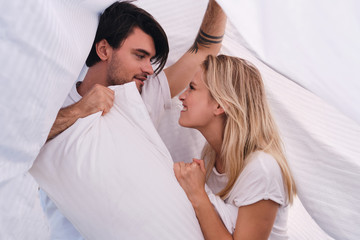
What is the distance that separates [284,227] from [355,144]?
421mm

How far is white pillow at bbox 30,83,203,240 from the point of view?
0.77 meters

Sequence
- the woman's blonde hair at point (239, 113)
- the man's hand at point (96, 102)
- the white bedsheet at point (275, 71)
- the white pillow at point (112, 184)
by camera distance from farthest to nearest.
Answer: the woman's blonde hair at point (239, 113) < the man's hand at point (96, 102) < the white pillow at point (112, 184) < the white bedsheet at point (275, 71)

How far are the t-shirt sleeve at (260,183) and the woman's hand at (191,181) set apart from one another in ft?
0.38

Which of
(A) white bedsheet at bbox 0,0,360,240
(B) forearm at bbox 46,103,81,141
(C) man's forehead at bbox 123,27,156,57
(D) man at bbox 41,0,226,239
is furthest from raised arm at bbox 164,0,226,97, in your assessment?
(B) forearm at bbox 46,103,81,141

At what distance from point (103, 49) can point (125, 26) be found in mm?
125

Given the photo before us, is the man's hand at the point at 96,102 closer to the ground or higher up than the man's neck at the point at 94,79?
higher up

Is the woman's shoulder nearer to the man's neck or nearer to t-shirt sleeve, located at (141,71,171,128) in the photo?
t-shirt sleeve, located at (141,71,171,128)

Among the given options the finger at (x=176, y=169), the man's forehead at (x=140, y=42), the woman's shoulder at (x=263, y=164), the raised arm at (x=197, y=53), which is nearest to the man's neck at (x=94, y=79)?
the man's forehead at (x=140, y=42)

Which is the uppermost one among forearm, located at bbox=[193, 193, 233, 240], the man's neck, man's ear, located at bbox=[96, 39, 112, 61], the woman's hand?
man's ear, located at bbox=[96, 39, 112, 61]

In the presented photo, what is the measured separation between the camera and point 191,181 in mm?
927

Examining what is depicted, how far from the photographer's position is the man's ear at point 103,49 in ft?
4.25

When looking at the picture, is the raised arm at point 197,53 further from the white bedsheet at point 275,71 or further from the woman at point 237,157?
the white bedsheet at point 275,71

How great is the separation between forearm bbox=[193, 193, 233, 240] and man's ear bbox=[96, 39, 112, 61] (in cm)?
70

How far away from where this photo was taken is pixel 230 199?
3.30ft
